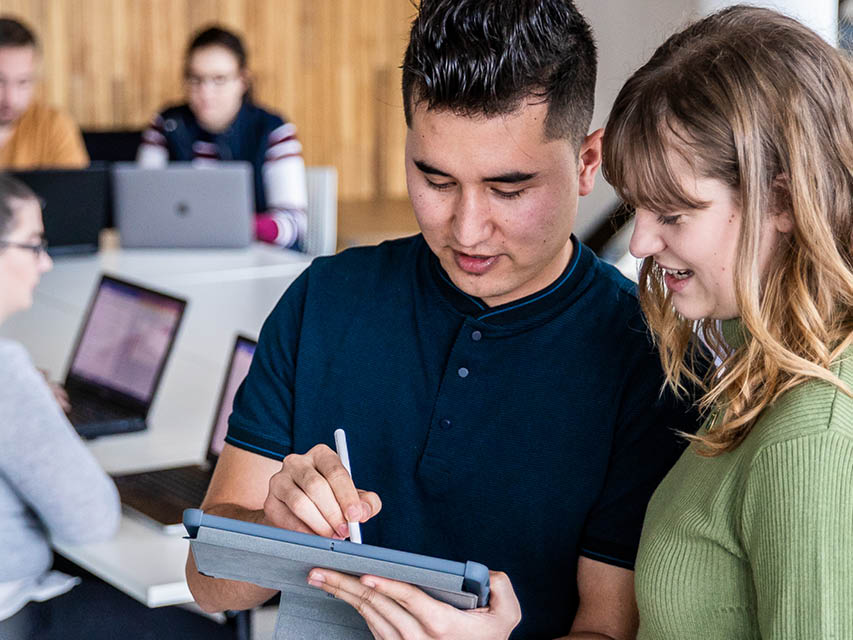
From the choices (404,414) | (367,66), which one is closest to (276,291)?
(404,414)

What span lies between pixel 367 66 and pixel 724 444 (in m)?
7.03

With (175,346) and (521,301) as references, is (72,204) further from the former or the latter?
(521,301)

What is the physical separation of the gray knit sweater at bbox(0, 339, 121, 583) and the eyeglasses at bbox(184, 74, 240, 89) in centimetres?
253

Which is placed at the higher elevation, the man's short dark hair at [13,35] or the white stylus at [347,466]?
the man's short dark hair at [13,35]

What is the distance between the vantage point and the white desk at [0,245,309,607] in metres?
2.10

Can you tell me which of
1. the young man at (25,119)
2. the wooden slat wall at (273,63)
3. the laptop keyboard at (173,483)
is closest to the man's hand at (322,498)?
the laptop keyboard at (173,483)

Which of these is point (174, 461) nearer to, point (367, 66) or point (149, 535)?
point (149, 535)

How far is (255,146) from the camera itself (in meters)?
4.58

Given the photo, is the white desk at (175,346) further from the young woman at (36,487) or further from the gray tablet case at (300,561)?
the gray tablet case at (300,561)

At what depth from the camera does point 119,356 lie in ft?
9.48

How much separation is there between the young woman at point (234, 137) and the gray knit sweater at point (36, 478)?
2.48 meters

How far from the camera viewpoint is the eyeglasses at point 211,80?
4410 millimetres

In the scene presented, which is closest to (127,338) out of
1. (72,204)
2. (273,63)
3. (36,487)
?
(36,487)

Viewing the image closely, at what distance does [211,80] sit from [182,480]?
244 cm
